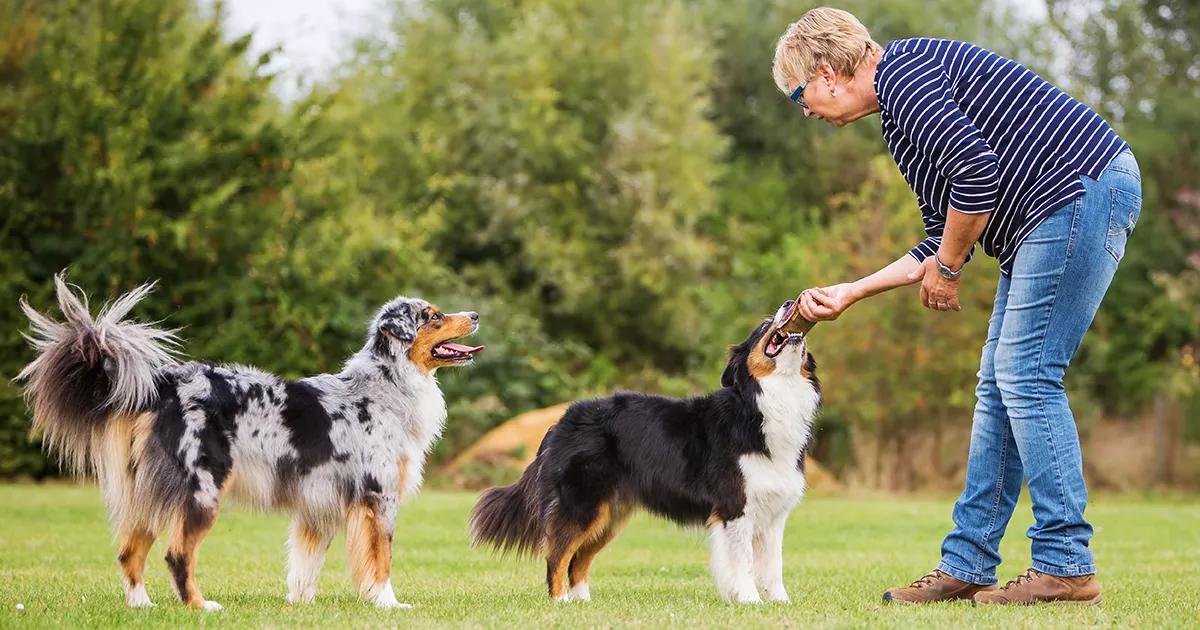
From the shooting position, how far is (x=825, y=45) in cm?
494

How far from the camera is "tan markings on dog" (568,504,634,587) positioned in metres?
6.11

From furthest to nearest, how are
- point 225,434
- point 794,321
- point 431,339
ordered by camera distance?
point 431,339 < point 794,321 < point 225,434

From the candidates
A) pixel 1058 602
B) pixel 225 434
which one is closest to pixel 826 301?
pixel 1058 602

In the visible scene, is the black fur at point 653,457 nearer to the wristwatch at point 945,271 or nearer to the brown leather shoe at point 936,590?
the brown leather shoe at point 936,590

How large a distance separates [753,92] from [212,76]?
14413 mm

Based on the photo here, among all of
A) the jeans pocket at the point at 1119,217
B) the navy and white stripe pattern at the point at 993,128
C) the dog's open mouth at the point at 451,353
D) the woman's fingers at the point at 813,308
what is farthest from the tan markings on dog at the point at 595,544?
the jeans pocket at the point at 1119,217

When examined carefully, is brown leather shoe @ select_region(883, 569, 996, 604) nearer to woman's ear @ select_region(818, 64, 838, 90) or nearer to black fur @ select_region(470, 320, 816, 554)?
black fur @ select_region(470, 320, 816, 554)

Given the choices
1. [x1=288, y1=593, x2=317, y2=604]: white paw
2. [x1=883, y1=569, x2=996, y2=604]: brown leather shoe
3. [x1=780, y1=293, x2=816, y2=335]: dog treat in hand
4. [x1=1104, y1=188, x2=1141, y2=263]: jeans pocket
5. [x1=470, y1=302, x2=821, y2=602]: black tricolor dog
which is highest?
[x1=1104, y1=188, x2=1141, y2=263]: jeans pocket

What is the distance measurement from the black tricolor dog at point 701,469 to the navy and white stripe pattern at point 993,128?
129 cm

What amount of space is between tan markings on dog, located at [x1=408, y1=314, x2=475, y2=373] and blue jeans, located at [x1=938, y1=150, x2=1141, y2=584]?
8.80 feet

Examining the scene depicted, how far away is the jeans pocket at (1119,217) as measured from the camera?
15.9 ft

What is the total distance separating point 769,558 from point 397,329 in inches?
82.9

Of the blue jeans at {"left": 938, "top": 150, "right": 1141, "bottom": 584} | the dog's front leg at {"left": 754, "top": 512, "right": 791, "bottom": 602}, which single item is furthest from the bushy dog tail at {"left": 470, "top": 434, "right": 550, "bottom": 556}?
the blue jeans at {"left": 938, "top": 150, "right": 1141, "bottom": 584}

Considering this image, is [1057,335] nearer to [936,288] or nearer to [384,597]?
[936,288]
